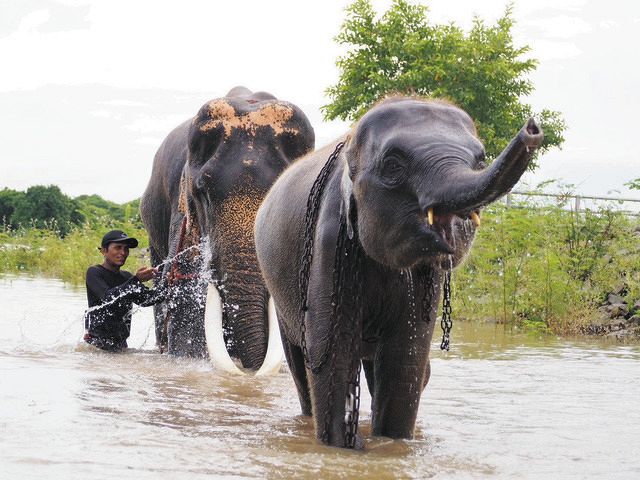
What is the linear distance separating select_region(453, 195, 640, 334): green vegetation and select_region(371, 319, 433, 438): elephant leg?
8508 millimetres

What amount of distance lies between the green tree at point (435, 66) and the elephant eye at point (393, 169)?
116 feet

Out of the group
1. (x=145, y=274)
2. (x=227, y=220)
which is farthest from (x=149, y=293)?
(x=227, y=220)

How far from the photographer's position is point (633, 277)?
1522 centimetres

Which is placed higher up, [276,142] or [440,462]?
[276,142]

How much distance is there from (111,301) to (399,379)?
17.7 ft

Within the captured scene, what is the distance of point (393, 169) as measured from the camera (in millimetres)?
5191

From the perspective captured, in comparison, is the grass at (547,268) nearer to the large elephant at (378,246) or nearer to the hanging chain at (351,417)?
the large elephant at (378,246)

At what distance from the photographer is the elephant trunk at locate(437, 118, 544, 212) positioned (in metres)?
4.21

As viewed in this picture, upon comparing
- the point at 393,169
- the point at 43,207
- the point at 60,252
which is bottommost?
the point at 393,169

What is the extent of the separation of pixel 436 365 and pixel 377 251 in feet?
18.4

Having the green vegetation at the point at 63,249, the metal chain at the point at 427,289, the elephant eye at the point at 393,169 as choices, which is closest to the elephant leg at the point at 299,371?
the metal chain at the point at 427,289

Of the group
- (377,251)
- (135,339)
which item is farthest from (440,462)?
(135,339)

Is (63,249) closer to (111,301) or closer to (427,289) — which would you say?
(111,301)

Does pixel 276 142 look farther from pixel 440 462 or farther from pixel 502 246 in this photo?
pixel 502 246
